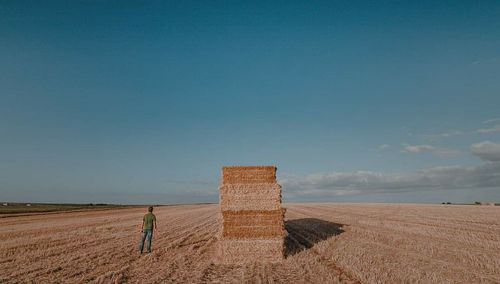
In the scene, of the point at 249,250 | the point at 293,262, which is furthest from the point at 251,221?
the point at 293,262

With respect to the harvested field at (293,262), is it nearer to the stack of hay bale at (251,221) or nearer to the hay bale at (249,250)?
the hay bale at (249,250)

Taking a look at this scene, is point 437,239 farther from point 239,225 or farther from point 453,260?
point 239,225

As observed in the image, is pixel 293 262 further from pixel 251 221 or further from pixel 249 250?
pixel 251 221

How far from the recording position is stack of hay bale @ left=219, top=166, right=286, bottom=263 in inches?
579

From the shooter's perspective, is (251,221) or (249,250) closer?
(249,250)

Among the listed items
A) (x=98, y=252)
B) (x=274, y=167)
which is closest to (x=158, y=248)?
(x=98, y=252)

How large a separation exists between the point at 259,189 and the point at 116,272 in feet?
16.8

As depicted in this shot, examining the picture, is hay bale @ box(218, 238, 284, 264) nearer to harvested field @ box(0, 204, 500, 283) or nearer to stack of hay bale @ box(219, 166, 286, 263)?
stack of hay bale @ box(219, 166, 286, 263)

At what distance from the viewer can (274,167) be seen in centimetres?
1531

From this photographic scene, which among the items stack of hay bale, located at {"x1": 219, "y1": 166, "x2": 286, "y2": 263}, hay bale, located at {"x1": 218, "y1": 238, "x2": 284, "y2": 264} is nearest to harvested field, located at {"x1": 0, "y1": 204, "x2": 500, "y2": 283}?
hay bale, located at {"x1": 218, "y1": 238, "x2": 284, "y2": 264}

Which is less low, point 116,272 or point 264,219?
point 264,219

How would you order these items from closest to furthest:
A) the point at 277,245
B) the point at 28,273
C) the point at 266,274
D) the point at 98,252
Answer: the point at 266,274
the point at 28,273
the point at 277,245
the point at 98,252

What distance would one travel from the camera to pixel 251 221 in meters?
15.0

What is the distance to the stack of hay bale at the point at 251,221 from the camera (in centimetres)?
1471
